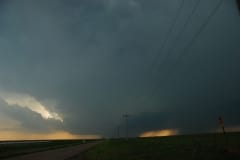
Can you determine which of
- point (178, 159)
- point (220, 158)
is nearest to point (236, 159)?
point (220, 158)

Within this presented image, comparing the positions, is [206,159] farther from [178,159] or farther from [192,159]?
[178,159]

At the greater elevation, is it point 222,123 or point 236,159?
Result: point 222,123

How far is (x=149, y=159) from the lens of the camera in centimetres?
2723

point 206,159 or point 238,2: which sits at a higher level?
point 238,2

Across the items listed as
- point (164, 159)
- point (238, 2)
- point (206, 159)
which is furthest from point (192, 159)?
point (238, 2)

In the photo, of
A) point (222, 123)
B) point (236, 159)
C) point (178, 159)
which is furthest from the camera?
point (222, 123)

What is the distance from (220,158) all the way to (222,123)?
5.01 meters

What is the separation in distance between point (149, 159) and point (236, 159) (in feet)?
30.5

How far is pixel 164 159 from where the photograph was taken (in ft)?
84.8

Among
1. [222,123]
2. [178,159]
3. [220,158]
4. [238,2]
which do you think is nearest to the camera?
[238,2]

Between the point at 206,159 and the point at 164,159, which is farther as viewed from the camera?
the point at 164,159

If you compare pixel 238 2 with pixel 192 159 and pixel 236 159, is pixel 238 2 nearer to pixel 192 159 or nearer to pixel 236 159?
pixel 236 159

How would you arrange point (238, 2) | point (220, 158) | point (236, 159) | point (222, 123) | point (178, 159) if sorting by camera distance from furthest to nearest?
point (222, 123)
point (178, 159)
point (220, 158)
point (236, 159)
point (238, 2)

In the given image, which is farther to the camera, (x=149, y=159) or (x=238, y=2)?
(x=149, y=159)
